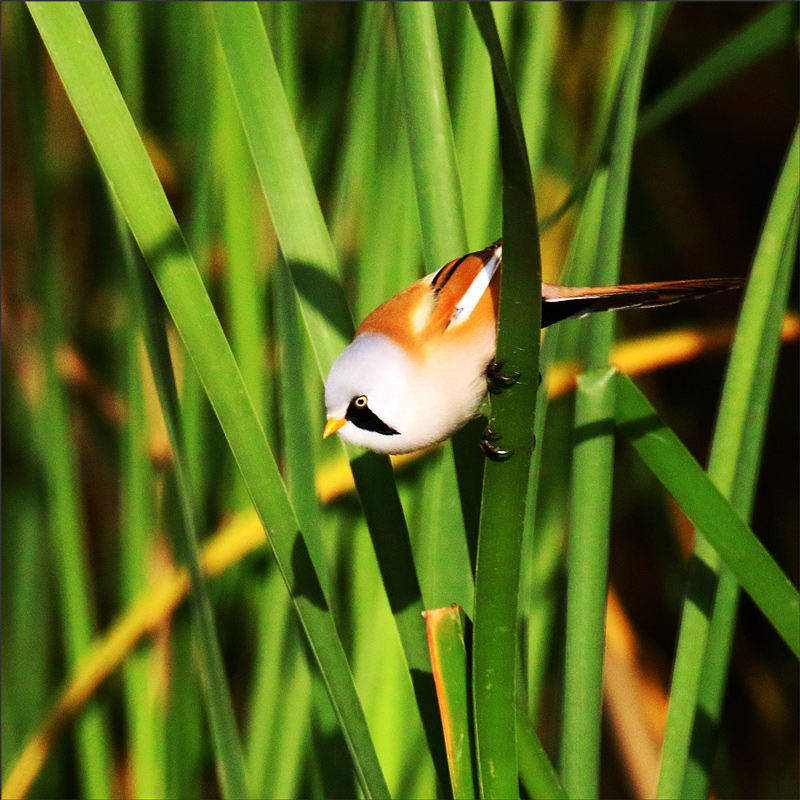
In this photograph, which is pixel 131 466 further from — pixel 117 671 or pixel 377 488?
pixel 377 488

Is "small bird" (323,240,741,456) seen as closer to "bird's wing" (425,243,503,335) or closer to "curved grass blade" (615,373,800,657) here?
"bird's wing" (425,243,503,335)

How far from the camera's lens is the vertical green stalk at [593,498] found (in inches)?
22.6

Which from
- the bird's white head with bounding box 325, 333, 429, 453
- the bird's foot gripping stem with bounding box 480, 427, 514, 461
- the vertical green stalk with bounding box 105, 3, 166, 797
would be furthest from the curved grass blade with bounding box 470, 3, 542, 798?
the vertical green stalk with bounding box 105, 3, 166, 797

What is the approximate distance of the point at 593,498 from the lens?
22.9 inches

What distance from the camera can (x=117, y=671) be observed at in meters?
1.04

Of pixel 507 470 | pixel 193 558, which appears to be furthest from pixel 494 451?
pixel 193 558

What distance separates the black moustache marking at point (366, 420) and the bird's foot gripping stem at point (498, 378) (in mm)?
69

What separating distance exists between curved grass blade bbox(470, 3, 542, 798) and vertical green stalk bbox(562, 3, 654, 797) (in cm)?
14

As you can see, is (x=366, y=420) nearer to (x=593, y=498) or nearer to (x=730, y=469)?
(x=593, y=498)

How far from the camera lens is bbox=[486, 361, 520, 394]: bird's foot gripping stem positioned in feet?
1.39

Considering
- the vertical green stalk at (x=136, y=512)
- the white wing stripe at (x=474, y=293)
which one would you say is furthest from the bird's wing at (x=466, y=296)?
the vertical green stalk at (x=136, y=512)

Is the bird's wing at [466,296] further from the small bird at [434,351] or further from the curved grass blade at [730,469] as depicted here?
the curved grass blade at [730,469]

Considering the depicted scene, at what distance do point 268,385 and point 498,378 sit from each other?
524 mm

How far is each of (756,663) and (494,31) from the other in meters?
1.45
